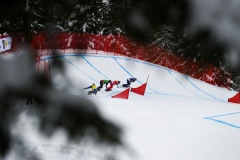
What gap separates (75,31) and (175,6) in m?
0.33

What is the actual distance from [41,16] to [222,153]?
17.5 ft

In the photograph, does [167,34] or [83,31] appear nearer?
[167,34]

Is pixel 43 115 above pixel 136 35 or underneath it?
underneath

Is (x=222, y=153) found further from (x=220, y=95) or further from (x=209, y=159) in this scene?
(x=220, y=95)

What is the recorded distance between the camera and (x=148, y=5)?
80 cm

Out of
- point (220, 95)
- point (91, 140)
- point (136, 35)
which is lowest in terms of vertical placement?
point (220, 95)

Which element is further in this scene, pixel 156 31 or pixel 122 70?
pixel 122 70

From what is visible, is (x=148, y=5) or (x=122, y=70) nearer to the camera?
(x=148, y=5)

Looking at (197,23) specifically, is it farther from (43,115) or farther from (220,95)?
(220,95)

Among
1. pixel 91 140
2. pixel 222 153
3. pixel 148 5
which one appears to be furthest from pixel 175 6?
pixel 222 153

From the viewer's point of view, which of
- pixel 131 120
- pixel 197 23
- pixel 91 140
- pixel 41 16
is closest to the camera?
pixel 197 23

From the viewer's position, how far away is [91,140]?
3.33ft

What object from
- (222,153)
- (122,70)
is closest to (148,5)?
(222,153)

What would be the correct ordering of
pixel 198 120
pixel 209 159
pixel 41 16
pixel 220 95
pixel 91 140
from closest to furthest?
pixel 41 16, pixel 91 140, pixel 209 159, pixel 198 120, pixel 220 95
